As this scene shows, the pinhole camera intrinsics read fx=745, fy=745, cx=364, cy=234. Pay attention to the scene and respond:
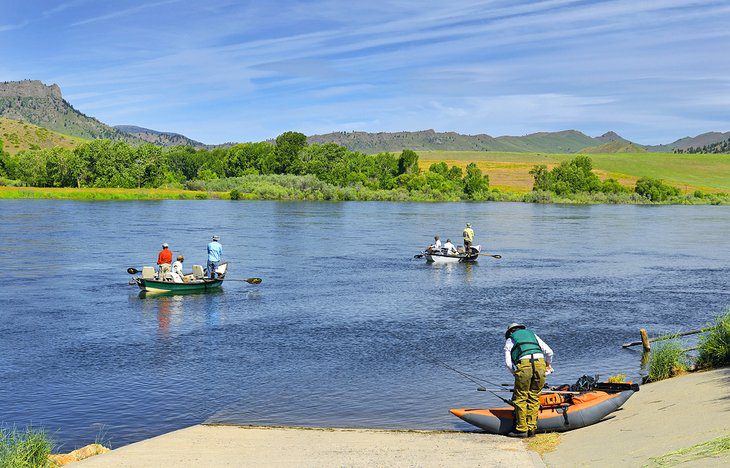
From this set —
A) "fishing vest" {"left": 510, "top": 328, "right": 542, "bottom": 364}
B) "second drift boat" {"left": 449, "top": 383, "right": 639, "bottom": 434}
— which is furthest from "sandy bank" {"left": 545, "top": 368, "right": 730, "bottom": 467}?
"fishing vest" {"left": 510, "top": 328, "right": 542, "bottom": 364}

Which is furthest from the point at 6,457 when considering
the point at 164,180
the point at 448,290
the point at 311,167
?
the point at 311,167

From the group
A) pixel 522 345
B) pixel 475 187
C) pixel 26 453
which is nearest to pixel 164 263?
pixel 26 453

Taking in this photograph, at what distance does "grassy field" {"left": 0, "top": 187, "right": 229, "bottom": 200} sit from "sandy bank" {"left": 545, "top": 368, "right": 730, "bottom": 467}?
375ft

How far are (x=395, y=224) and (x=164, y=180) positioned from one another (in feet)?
235

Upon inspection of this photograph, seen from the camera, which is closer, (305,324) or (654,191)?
(305,324)

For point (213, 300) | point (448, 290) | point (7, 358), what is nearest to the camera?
A: point (7, 358)

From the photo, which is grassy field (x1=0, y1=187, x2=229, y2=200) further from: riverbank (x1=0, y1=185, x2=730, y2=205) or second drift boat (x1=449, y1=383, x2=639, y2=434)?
second drift boat (x1=449, y1=383, x2=639, y2=434)

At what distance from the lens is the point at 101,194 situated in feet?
394

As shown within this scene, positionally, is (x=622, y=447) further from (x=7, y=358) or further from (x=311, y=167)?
(x=311, y=167)

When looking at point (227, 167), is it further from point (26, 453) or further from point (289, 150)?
point (26, 453)

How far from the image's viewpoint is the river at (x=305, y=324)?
1758cm

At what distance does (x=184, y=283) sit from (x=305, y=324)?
28.2 ft

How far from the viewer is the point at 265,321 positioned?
92.3 feet

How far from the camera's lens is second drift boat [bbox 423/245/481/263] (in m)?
47.9
